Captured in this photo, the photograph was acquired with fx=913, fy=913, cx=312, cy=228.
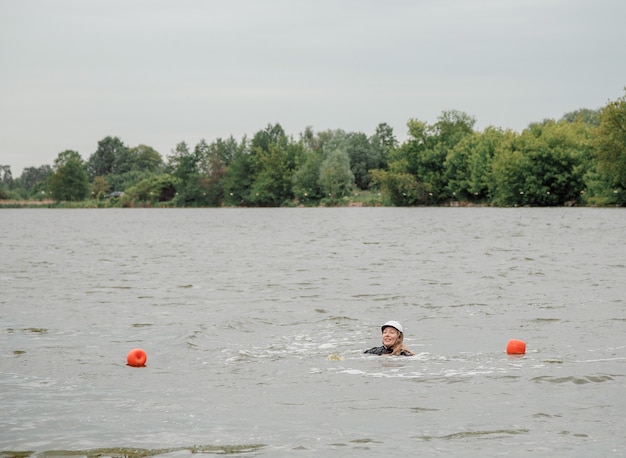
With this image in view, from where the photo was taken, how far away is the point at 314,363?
54.8 feet

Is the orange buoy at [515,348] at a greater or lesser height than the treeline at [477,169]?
lesser

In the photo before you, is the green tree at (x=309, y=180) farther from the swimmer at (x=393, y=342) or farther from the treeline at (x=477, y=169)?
the swimmer at (x=393, y=342)

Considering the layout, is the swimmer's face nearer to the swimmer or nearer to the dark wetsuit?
the swimmer

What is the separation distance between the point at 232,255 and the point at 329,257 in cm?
581

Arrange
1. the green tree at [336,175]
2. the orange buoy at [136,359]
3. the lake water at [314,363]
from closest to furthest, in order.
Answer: the lake water at [314,363], the orange buoy at [136,359], the green tree at [336,175]

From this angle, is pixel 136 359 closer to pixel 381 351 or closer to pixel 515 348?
pixel 381 351

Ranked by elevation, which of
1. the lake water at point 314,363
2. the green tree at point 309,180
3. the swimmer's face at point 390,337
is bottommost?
the lake water at point 314,363

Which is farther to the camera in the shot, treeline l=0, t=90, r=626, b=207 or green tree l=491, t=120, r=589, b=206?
green tree l=491, t=120, r=589, b=206

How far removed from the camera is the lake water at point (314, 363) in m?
11.3

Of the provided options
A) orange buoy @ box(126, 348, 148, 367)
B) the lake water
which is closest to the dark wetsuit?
the lake water

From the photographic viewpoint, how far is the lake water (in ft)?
37.0

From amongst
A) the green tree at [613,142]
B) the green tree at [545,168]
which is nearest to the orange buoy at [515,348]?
the green tree at [613,142]

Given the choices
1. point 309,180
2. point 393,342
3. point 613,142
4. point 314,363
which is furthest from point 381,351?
point 309,180

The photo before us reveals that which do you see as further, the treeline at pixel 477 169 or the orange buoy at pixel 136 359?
the treeline at pixel 477 169
